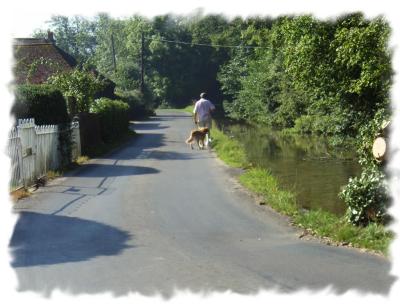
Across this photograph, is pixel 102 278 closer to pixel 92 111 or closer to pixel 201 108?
pixel 201 108

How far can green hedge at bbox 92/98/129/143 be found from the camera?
22438mm

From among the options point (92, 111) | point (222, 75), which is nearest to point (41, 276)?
point (92, 111)

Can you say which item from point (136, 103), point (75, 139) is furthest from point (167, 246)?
point (136, 103)

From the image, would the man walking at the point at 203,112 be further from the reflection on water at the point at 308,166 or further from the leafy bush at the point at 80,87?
the leafy bush at the point at 80,87

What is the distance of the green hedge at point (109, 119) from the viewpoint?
883 inches

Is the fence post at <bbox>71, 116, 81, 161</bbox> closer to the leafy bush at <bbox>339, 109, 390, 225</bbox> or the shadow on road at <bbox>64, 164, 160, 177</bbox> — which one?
the shadow on road at <bbox>64, 164, 160, 177</bbox>

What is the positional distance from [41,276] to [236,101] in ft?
196

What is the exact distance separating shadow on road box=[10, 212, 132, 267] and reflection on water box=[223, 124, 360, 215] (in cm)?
522

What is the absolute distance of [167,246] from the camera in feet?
24.6

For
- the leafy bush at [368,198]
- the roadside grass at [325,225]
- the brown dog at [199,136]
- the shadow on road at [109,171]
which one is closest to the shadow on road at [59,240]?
the roadside grass at [325,225]

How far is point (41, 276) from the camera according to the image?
607cm

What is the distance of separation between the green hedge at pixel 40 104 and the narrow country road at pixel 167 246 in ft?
10.2

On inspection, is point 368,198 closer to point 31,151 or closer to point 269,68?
point 31,151

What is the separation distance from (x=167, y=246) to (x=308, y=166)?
14.2 meters
